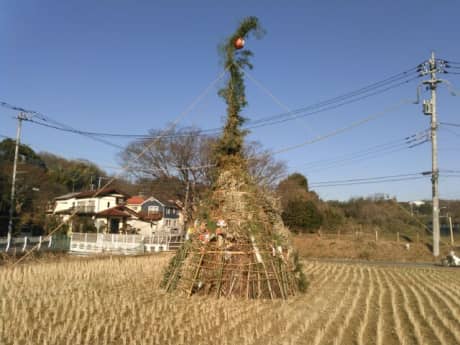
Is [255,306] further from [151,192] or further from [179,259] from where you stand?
[151,192]

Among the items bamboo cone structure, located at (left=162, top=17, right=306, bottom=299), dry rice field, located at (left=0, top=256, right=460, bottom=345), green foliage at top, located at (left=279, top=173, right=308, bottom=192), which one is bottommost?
dry rice field, located at (left=0, top=256, right=460, bottom=345)

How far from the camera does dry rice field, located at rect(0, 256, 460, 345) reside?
6.29 m

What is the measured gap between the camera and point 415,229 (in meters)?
36.8

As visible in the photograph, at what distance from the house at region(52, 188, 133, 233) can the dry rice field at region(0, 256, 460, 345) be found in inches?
845

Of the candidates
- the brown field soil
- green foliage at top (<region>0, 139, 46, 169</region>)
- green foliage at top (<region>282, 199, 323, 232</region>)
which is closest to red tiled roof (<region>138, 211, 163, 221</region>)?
green foliage at top (<region>282, 199, 323, 232</region>)

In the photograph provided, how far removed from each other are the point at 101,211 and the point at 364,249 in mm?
25432

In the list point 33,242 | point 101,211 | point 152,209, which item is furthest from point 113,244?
point 152,209

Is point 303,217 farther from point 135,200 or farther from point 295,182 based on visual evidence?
point 135,200

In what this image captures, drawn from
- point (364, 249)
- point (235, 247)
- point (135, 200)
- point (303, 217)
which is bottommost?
point (364, 249)

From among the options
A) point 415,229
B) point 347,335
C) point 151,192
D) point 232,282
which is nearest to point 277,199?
→ point 232,282

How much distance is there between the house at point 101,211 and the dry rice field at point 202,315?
21467 mm

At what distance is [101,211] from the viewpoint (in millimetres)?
37812

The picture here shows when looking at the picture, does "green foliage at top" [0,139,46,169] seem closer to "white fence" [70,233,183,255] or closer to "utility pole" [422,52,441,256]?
"white fence" [70,233,183,255]

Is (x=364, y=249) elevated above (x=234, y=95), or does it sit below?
below
